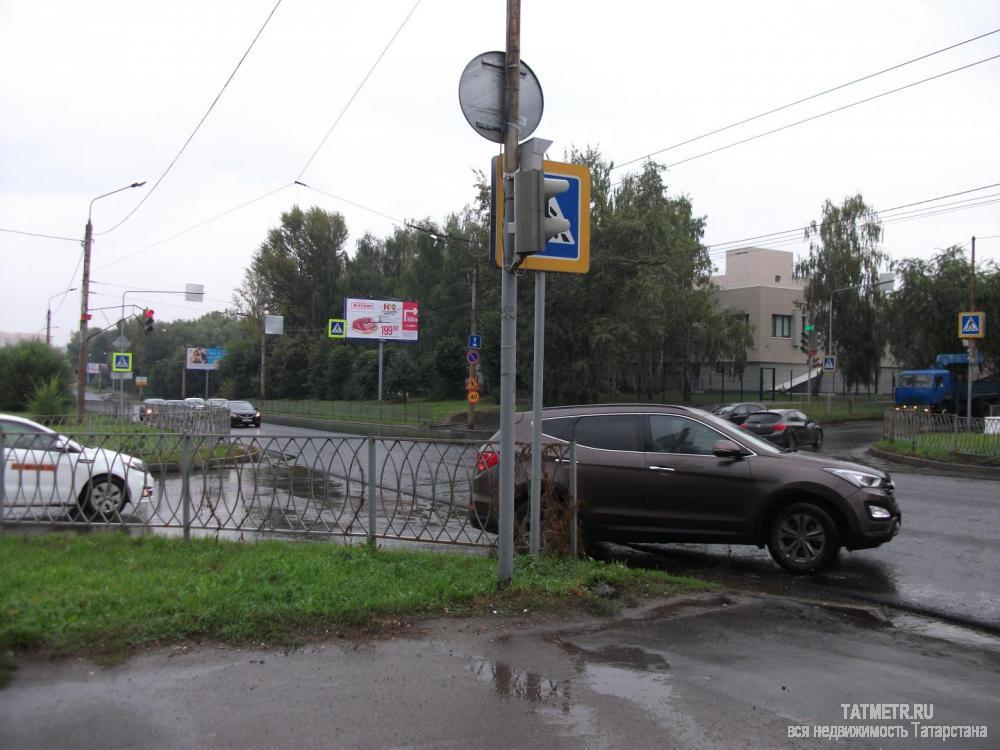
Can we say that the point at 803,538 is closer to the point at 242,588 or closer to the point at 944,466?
the point at 242,588

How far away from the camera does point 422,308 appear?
6312 cm

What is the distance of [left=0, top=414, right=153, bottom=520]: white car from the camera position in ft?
28.2

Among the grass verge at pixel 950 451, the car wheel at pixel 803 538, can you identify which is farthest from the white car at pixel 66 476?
the grass verge at pixel 950 451

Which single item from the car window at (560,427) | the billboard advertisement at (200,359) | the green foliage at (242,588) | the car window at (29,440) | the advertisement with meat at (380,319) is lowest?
the green foliage at (242,588)

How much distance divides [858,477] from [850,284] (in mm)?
46019

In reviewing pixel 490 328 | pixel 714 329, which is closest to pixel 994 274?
pixel 714 329

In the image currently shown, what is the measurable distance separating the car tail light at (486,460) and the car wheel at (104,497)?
4.36 m

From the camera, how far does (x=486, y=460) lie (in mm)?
7910

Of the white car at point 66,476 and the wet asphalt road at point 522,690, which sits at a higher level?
the white car at point 66,476

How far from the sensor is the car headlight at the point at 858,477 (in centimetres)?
752

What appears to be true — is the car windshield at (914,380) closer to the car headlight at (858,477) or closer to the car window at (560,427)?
the car headlight at (858,477)

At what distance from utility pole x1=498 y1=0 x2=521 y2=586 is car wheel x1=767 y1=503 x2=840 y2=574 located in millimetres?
3073

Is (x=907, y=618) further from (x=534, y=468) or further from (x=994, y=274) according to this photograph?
(x=994, y=274)

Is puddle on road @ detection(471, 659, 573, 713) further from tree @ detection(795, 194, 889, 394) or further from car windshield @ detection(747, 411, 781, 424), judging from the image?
tree @ detection(795, 194, 889, 394)
